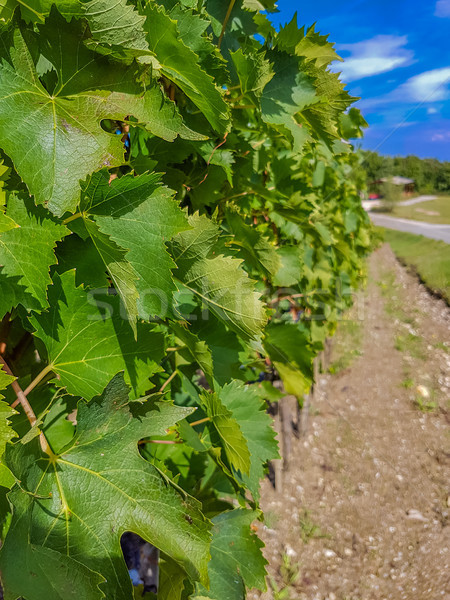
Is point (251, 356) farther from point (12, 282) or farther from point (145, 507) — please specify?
point (12, 282)

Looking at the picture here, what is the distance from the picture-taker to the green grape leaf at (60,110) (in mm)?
767

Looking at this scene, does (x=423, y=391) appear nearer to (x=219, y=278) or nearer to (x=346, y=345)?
(x=346, y=345)

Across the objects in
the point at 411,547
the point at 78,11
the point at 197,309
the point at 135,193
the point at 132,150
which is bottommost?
the point at 411,547

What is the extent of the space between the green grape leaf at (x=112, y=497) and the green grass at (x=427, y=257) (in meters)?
13.2

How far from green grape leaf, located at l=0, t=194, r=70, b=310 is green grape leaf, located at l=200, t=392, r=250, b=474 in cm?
52

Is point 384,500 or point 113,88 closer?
point 113,88

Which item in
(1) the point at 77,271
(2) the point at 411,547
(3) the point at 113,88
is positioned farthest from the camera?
(2) the point at 411,547

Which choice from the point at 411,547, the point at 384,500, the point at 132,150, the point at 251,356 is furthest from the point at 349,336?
the point at 132,150

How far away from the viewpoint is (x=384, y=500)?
4.33 meters

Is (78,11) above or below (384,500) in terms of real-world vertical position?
above

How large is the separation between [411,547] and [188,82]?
4.00 meters

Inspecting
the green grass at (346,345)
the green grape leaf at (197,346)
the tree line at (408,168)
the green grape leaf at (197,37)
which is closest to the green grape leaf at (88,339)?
the green grape leaf at (197,346)

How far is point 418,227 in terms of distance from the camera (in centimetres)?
2898

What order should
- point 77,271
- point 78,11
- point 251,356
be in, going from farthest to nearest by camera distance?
point 251,356
point 77,271
point 78,11
